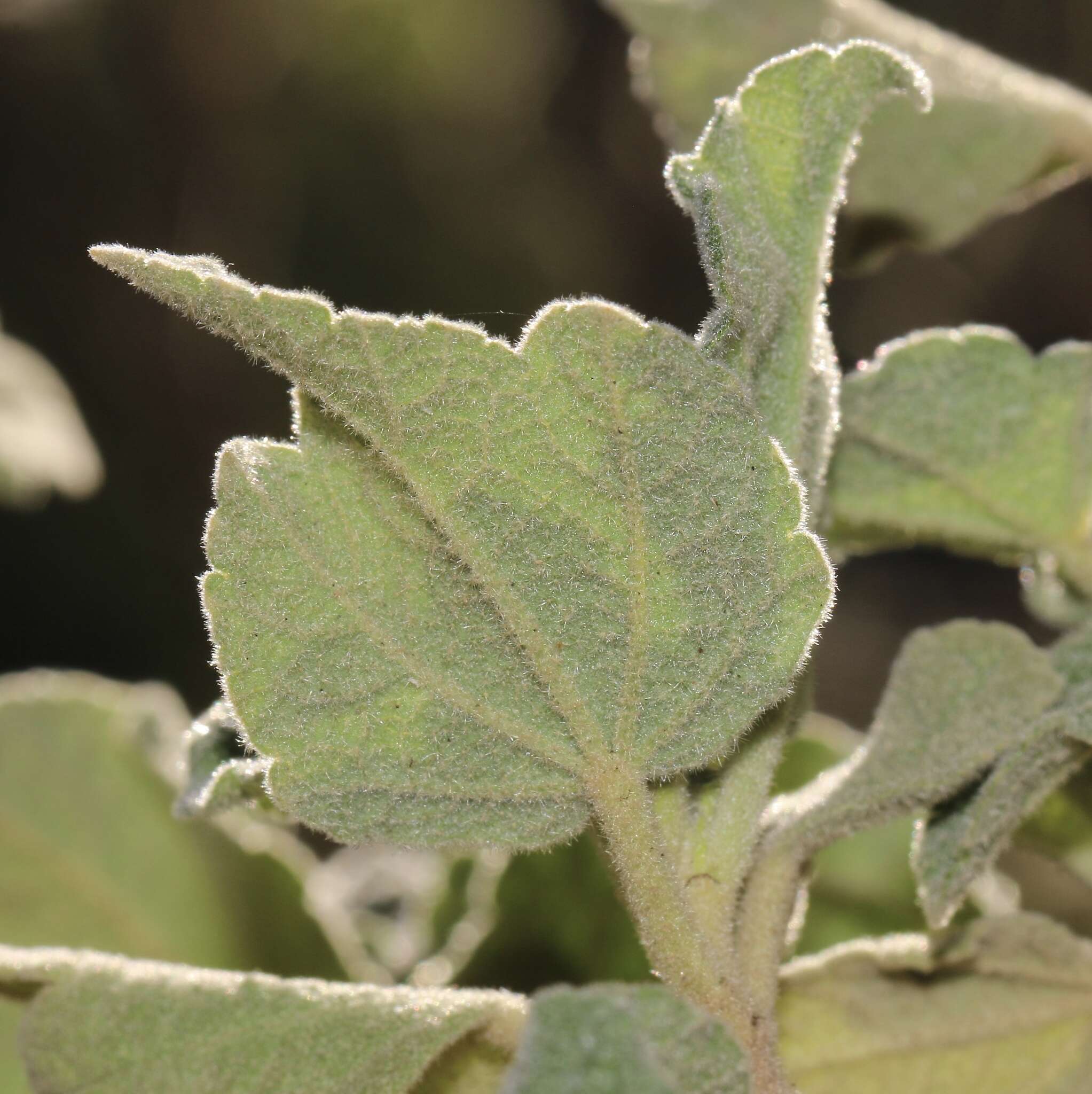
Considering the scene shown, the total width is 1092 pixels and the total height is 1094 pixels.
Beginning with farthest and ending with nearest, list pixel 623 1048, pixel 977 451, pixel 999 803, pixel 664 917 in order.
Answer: pixel 977 451 < pixel 999 803 < pixel 664 917 < pixel 623 1048

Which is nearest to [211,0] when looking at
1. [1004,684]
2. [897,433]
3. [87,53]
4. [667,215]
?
[87,53]

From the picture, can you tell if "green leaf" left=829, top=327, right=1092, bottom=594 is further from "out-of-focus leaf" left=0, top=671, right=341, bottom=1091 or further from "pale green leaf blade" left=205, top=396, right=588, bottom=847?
"out-of-focus leaf" left=0, top=671, right=341, bottom=1091

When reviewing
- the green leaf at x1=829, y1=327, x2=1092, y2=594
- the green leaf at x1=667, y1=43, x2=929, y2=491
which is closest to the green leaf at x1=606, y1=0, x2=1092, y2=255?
the green leaf at x1=829, y1=327, x2=1092, y2=594

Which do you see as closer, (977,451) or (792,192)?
(792,192)

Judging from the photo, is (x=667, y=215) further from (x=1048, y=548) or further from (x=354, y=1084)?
(x=354, y=1084)

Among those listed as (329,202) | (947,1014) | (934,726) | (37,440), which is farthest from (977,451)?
(329,202)

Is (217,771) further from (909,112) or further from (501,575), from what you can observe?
(909,112)

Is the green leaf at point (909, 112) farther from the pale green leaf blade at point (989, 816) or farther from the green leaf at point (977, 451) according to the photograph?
the pale green leaf blade at point (989, 816)
